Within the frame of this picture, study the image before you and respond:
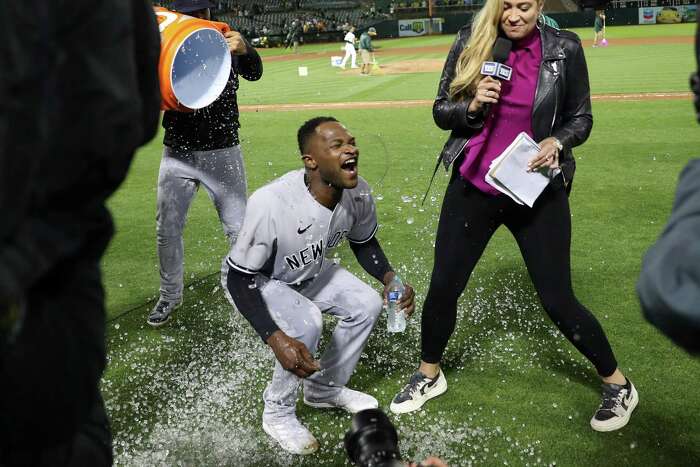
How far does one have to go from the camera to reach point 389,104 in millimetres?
17156

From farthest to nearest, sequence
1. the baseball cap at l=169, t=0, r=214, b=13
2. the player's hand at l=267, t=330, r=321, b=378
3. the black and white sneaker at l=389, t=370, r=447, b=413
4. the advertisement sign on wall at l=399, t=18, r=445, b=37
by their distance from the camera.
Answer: the advertisement sign on wall at l=399, t=18, r=445, b=37 < the baseball cap at l=169, t=0, r=214, b=13 < the black and white sneaker at l=389, t=370, r=447, b=413 < the player's hand at l=267, t=330, r=321, b=378

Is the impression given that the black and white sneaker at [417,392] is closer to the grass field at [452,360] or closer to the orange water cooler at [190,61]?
the grass field at [452,360]

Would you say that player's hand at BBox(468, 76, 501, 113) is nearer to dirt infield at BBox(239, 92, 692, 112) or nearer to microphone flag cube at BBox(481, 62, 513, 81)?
microphone flag cube at BBox(481, 62, 513, 81)

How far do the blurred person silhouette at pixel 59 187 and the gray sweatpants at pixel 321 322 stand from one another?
2214mm

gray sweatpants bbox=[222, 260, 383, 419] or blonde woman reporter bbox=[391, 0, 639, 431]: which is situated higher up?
blonde woman reporter bbox=[391, 0, 639, 431]

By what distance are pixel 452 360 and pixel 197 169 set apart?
2103 mm

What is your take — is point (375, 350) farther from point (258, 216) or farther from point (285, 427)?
point (258, 216)

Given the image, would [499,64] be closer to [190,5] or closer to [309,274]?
[309,274]

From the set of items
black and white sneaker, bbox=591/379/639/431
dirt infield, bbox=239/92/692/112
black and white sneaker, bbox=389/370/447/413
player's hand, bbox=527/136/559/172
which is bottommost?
dirt infield, bbox=239/92/692/112

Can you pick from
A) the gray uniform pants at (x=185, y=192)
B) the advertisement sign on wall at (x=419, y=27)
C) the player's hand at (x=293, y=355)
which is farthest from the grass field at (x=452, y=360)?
the advertisement sign on wall at (x=419, y=27)

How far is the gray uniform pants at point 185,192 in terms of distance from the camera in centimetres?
527

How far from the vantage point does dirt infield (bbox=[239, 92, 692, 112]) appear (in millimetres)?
15602

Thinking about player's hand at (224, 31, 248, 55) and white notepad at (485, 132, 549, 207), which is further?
player's hand at (224, 31, 248, 55)

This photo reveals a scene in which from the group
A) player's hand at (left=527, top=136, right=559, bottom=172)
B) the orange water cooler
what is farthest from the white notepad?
the orange water cooler
